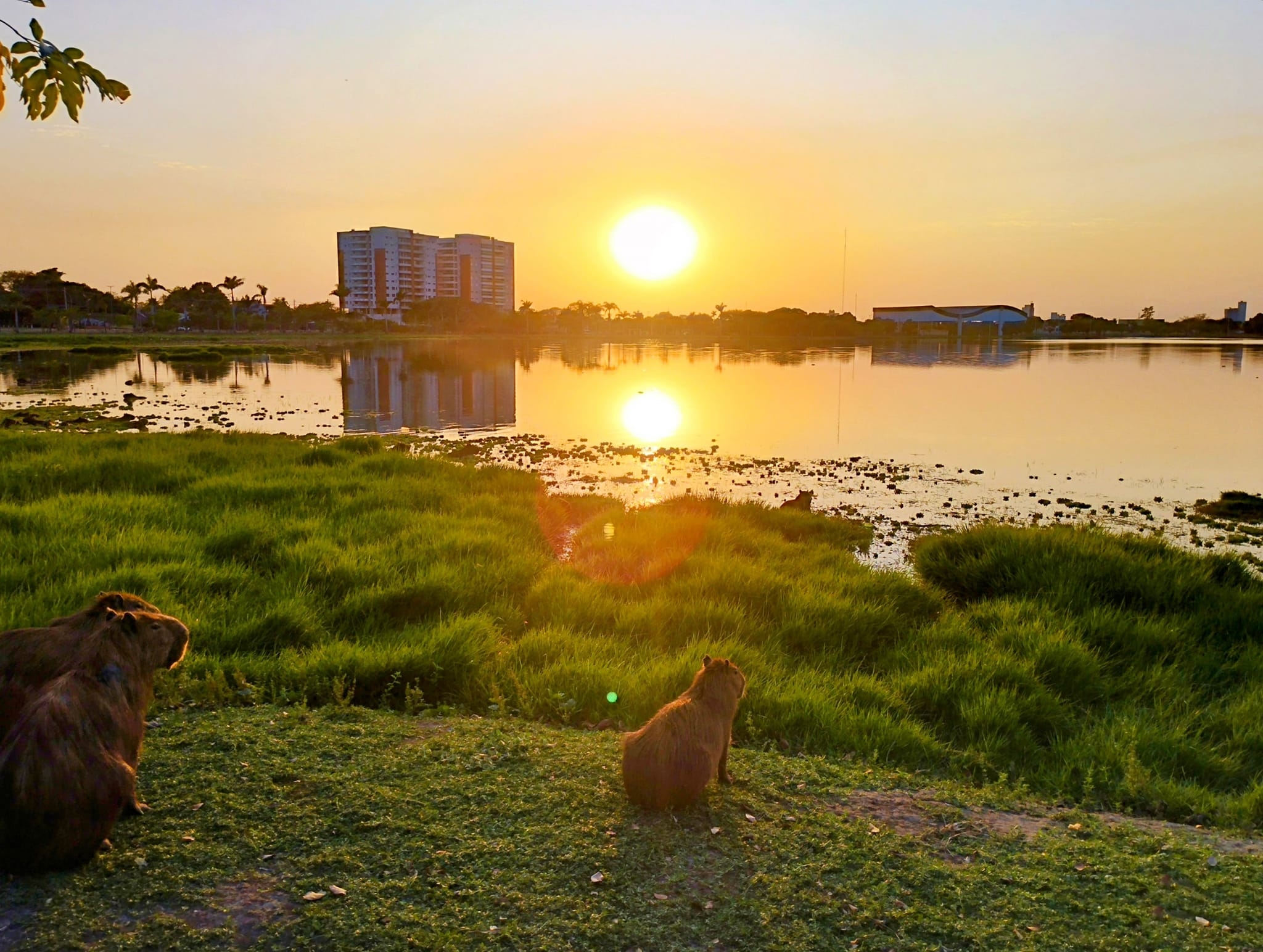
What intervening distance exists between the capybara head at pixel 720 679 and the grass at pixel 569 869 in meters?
0.61

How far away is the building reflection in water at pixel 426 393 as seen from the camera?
105 ft

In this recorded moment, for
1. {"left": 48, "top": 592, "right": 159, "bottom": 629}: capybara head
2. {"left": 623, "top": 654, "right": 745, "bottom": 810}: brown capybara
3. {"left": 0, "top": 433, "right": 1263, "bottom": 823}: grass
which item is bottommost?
{"left": 0, "top": 433, "right": 1263, "bottom": 823}: grass

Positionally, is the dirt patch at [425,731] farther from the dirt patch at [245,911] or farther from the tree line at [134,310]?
the tree line at [134,310]

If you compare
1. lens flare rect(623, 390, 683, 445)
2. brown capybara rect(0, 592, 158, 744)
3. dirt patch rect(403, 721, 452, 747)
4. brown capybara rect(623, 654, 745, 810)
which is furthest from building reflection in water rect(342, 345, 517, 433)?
brown capybara rect(623, 654, 745, 810)

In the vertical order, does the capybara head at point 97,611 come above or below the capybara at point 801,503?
above

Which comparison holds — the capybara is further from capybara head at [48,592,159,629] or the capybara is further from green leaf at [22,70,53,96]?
green leaf at [22,70,53,96]

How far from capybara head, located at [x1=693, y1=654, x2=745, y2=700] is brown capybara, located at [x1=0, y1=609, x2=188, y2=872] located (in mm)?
3101

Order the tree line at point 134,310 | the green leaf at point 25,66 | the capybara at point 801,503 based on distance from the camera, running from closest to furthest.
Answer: the green leaf at point 25,66, the capybara at point 801,503, the tree line at point 134,310

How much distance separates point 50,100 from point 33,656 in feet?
9.21

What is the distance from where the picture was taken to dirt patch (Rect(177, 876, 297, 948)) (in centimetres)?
346

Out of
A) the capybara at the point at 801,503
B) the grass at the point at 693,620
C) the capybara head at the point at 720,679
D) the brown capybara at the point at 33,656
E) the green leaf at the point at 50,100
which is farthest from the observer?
the capybara at the point at 801,503

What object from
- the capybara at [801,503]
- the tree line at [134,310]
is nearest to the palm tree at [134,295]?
the tree line at [134,310]

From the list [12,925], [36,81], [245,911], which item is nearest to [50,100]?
[36,81]

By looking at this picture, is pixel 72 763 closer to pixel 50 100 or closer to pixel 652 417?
pixel 50 100
